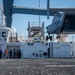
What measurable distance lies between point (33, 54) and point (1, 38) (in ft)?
20.8

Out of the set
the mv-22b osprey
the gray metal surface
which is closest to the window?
the mv-22b osprey

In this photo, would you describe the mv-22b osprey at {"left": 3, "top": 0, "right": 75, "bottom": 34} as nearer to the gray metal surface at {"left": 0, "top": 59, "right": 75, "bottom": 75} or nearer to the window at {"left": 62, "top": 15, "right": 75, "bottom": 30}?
the window at {"left": 62, "top": 15, "right": 75, "bottom": 30}

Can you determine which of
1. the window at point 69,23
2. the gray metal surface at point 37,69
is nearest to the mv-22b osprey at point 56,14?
the window at point 69,23

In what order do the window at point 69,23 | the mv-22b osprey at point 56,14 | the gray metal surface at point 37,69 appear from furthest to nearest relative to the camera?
1. the window at point 69,23
2. the mv-22b osprey at point 56,14
3. the gray metal surface at point 37,69

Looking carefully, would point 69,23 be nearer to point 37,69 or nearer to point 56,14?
point 56,14

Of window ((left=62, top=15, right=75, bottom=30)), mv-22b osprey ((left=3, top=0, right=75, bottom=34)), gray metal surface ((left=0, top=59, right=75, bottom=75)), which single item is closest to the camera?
gray metal surface ((left=0, top=59, right=75, bottom=75))

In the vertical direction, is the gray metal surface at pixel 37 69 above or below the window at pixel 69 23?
below

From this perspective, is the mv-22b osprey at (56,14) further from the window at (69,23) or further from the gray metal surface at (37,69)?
the gray metal surface at (37,69)

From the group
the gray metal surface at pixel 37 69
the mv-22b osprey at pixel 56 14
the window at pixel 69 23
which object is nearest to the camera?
the gray metal surface at pixel 37 69

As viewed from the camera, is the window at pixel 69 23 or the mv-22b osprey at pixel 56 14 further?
the window at pixel 69 23

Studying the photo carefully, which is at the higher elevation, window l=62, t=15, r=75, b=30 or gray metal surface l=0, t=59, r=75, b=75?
window l=62, t=15, r=75, b=30

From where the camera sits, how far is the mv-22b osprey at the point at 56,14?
91.3 ft

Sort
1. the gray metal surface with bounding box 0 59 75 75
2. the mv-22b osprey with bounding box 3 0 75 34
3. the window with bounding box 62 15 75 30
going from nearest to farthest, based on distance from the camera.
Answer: the gray metal surface with bounding box 0 59 75 75 → the mv-22b osprey with bounding box 3 0 75 34 → the window with bounding box 62 15 75 30

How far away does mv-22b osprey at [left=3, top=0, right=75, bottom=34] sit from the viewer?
91.3 feet
